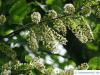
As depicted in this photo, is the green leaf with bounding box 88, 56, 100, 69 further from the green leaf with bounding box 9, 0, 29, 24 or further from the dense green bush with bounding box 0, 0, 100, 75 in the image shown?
the green leaf with bounding box 9, 0, 29, 24

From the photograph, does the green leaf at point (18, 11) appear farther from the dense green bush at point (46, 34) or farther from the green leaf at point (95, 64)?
the green leaf at point (95, 64)

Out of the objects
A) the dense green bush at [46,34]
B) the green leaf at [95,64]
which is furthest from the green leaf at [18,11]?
the green leaf at [95,64]

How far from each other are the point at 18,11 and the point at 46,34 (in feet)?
1.81

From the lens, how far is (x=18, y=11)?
2.63 m

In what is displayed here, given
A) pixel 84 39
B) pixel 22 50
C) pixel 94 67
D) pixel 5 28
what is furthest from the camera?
pixel 22 50

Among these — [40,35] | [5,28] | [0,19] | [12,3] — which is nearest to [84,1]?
[40,35]

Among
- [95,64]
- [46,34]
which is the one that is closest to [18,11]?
[46,34]

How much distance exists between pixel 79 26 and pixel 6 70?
1.57ft

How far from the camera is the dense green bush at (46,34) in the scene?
7.02ft

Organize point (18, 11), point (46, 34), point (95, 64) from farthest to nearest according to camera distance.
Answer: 1. point (95, 64)
2. point (18, 11)
3. point (46, 34)

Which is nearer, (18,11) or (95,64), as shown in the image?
(18,11)

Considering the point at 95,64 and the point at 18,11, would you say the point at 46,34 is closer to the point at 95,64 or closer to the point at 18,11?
the point at 18,11

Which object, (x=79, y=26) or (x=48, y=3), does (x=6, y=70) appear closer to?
(x=79, y=26)

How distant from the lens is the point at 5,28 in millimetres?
2939
